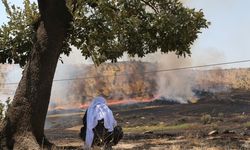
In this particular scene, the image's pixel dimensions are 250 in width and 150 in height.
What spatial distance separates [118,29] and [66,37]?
2804 millimetres

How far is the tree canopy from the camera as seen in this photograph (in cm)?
1788

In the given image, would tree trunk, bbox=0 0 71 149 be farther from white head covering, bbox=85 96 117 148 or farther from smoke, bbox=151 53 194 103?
smoke, bbox=151 53 194 103

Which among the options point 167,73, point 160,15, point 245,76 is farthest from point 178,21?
point 245,76

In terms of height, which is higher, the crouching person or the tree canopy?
the tree canopy

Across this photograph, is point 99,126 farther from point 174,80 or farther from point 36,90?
point 174,80

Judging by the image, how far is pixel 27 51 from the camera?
63.1 feet

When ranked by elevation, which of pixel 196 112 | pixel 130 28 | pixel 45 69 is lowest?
pixel 196 112

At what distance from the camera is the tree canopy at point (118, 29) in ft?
58.6

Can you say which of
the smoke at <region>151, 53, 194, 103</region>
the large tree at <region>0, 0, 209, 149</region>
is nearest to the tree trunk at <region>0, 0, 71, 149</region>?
the large tree at <region>0, 0, 209, 149</region>

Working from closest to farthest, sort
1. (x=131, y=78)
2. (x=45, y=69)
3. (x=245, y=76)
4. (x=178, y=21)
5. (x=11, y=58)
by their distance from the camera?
(x=45, y=69) < (x=178, y=21) < (x=11, y=58) < (x=131, y=78) < (x=245, y=76)

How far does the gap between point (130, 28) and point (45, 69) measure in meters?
4.84

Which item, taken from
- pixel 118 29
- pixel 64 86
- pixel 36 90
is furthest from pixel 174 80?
pixel 36 90

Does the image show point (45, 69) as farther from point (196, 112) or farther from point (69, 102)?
point (69, 102)

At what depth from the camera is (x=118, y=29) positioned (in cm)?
1888
